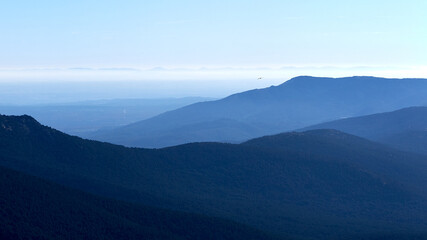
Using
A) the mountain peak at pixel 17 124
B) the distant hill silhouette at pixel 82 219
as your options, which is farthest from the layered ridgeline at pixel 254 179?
Answer: the distant hill silhouette at pixel 82 219

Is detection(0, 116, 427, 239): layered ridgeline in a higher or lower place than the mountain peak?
lower

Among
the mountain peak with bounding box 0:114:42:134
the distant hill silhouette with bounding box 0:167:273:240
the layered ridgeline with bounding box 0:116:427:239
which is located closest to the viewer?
the distant hill silhouette with bounding box 0:167:273:240

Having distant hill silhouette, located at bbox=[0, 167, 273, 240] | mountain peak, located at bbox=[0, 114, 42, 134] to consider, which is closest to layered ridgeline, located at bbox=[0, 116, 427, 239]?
mountain peak, located at bbox=[0, 114, 42, 134]

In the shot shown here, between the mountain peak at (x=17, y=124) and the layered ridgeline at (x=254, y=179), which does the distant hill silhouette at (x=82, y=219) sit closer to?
the layered ridgeline at (x=254, y=179)

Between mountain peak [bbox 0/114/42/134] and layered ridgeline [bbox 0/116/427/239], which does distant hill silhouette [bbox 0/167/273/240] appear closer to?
layered ridgeline [bbox 0/116/427/239]

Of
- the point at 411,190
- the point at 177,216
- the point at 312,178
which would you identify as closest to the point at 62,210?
the point at 177,216

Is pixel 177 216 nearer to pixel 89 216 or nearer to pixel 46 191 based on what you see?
pixel 89 216
